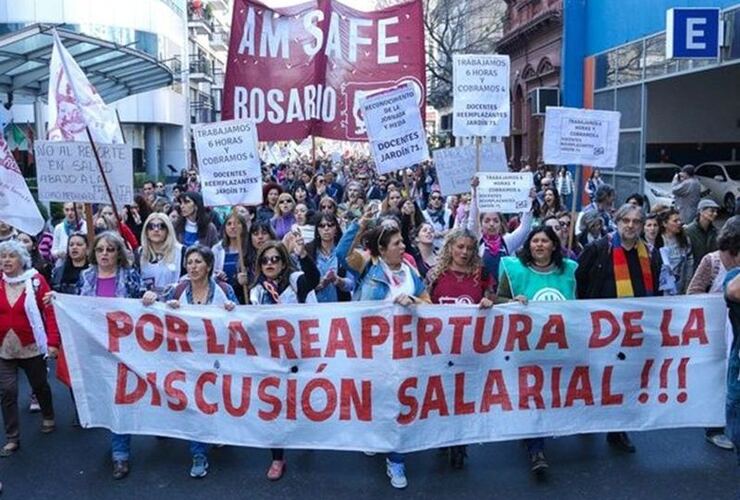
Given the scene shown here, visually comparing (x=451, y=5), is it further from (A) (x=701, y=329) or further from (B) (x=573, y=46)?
(A) (x=701, y=329)

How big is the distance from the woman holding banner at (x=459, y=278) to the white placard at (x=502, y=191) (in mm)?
1931

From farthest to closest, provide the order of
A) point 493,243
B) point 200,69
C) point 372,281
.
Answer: point 200,69
point 493,243
point 372,281

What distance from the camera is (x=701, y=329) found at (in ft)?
17.6

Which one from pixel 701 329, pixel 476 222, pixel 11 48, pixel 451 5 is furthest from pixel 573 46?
pixel 701 329

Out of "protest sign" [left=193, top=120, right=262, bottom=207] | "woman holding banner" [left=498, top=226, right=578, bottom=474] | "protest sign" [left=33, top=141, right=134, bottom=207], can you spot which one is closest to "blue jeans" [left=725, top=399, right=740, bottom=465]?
"woman holding banner" [left=498, top=226, right=578, bottom=474]

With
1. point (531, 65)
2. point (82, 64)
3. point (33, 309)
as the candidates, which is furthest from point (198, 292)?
point (531, 65)

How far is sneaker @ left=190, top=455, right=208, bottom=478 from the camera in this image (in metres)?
5.13

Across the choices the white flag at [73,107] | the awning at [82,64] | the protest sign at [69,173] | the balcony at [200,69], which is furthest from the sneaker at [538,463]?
the balcony at [200,69]

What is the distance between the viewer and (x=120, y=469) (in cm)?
516

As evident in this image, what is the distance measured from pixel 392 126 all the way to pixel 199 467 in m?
3.66

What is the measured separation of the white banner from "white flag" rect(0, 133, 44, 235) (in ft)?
5.58

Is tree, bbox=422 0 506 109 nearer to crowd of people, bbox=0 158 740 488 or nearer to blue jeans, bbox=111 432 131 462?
crowd of people, bbox=0 158 740 488

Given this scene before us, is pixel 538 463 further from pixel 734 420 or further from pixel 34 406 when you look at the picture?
pixel 34 406

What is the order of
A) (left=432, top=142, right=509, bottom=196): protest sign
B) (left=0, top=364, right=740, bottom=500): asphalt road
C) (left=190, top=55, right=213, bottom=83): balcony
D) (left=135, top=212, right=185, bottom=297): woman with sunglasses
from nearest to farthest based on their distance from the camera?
(left=0, top=364, right=740, bottom=500): asphalt road, (left=135, top=212, right=185, bottom=297): woman with sunglasses, (left=432, top=142, right=509, bottom=196): protest sign, (left=190, top=55, right=213, bottom=83): balcony
